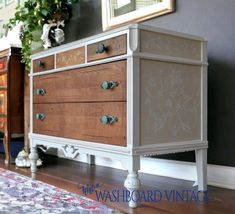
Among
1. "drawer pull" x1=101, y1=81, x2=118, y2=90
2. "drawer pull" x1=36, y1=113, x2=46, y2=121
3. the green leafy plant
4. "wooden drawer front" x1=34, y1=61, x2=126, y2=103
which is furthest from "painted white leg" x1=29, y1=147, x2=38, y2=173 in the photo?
"drawer pull" x1=101, y1=81, x2=118, y2=90

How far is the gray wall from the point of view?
1.93 m

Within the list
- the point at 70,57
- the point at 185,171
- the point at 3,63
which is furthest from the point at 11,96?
the point at 185,171

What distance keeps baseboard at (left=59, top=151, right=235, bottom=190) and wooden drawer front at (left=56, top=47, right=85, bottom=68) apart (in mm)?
874

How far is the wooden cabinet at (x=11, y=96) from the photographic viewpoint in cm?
286

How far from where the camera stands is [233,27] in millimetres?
1907

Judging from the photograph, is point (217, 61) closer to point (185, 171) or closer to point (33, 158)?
point (185, 171)

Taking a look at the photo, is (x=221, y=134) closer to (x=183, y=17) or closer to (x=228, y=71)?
(x=228, y=71)

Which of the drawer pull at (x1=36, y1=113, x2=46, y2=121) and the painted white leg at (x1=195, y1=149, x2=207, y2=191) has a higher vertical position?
the drawer pull at (x1=36, y1=113, x2=46, y2=121)

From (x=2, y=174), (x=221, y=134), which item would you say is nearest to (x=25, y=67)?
(x=2, y=174)

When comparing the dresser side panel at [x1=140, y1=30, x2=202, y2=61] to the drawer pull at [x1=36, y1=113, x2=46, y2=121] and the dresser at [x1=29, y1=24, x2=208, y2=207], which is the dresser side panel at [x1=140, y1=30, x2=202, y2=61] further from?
the drawer pull at [x1=36, y1=113, x2=46, y2=121]

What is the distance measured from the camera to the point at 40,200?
167cm

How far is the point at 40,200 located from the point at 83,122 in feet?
1.60

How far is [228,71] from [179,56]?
36 centimetres

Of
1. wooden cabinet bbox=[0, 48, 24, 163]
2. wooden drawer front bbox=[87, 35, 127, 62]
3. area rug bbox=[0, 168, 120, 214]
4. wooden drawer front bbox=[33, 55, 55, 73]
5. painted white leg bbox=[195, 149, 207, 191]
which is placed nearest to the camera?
area rug bbox=[0, 168, 120, 214]
